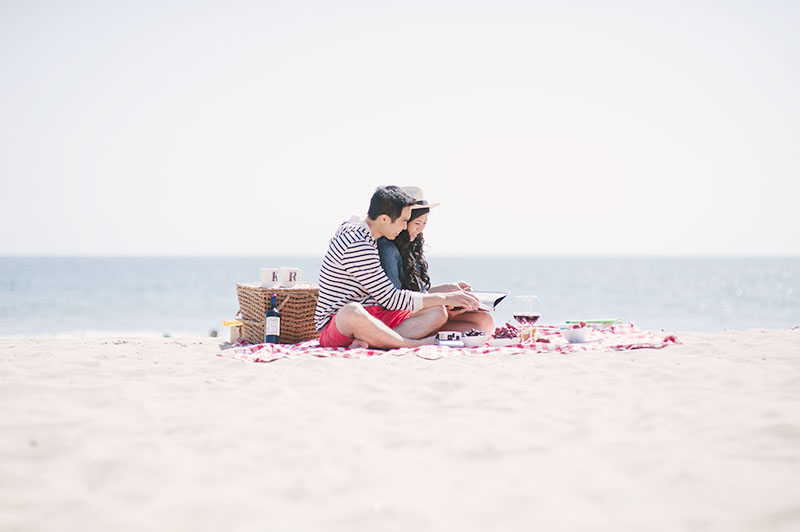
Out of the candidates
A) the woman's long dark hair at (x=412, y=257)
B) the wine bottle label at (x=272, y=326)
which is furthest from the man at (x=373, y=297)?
the wine bottle label at (x=272, y=326)

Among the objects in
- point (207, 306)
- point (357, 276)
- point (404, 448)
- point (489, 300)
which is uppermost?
point (357, 276)

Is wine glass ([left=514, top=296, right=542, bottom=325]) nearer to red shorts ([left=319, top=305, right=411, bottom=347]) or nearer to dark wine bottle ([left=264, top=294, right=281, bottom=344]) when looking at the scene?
red shorts ([left=319, top=305, right=411, bottom=347])

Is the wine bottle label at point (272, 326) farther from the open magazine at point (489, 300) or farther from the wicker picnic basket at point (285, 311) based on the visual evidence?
the open magazine at point (489, 300)

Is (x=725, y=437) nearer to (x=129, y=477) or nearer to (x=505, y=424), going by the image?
(x=505, y=424)

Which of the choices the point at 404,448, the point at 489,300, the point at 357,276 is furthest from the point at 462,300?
the point at 404,448

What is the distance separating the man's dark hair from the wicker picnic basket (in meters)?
1.20

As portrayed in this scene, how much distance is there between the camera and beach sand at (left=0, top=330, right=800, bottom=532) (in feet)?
5.17

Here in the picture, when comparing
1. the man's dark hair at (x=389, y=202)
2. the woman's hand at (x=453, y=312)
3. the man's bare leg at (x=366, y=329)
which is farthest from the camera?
the woman's hand at (x=453, y=312)

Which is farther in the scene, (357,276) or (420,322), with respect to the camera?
(420,322)

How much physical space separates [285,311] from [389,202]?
1.48 meters

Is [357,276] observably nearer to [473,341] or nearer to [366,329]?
[366,329]

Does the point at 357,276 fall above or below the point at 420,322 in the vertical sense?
above

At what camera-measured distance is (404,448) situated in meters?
2.08

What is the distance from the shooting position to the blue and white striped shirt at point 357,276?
14.4 ft
